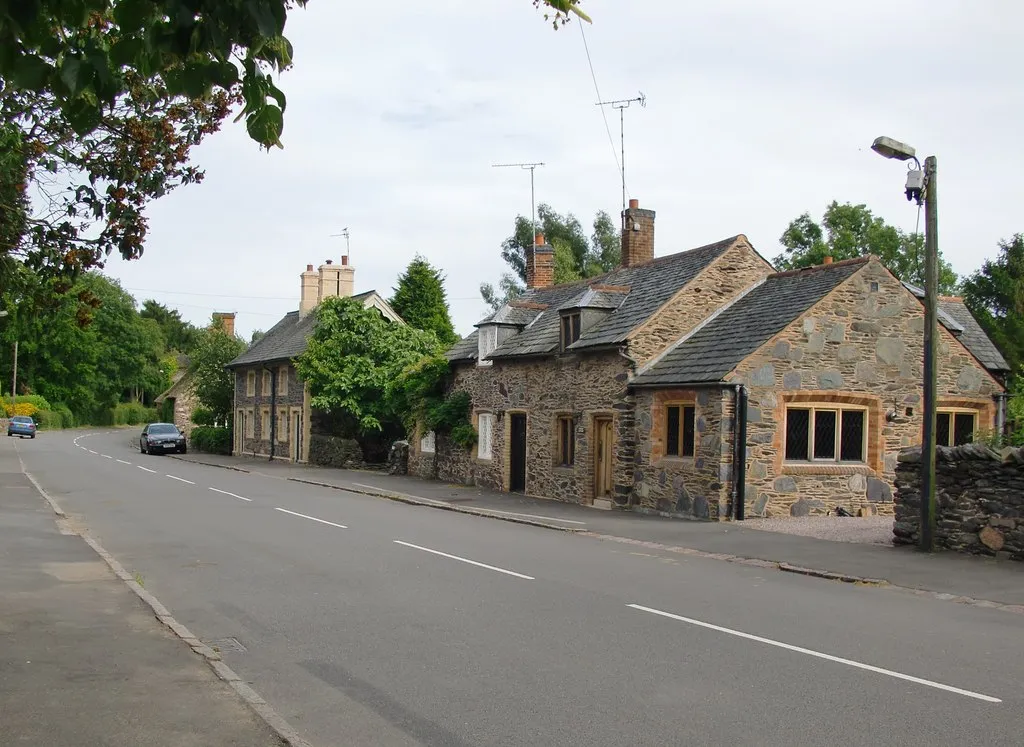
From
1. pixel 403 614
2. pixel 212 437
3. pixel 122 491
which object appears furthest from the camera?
→ pixel 212 437

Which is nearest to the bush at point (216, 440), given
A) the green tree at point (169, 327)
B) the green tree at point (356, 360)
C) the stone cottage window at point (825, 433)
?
the green tree at point (356, 360)

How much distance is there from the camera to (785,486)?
67.7 feet

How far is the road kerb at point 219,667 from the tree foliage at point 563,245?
56559mm

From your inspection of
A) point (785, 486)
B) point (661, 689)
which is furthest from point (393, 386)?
point (661, 689)

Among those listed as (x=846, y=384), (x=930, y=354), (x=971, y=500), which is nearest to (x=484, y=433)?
(x=846, y=384)

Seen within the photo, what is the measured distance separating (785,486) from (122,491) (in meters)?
17.3

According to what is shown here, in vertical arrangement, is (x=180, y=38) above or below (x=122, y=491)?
above

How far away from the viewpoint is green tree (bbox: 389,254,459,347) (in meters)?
63.8

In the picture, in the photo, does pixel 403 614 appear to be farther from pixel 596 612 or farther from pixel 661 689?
pixel 661 689

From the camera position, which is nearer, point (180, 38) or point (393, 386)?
point (180, 38)

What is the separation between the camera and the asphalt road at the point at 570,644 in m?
6.42

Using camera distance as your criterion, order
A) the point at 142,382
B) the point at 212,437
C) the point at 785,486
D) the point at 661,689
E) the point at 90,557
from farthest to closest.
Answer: the point at 142,382
the point at 212,437
the point at 785,486
the point at 90,557
the point at 661,689

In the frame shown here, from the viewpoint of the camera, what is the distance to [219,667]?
758cm

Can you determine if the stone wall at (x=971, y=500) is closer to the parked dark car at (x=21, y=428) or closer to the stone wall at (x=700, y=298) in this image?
the stone wall at (x=700, y=298)
